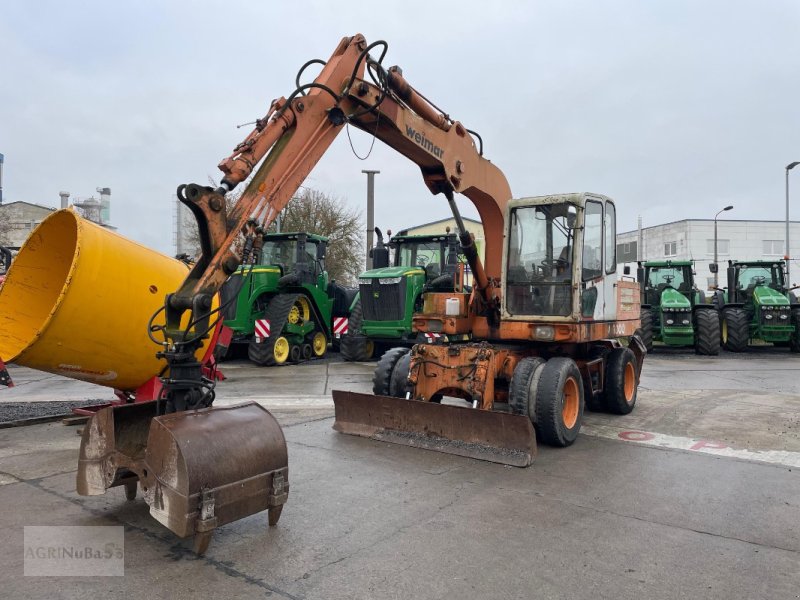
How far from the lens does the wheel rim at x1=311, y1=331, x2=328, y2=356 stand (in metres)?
15.5

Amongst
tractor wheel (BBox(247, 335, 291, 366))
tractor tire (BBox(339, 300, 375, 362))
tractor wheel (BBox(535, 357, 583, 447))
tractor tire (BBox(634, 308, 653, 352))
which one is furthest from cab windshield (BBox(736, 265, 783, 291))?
tractor wheel (BBox(535, 357, 583, 447))

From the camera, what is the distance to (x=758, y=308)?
689 inches

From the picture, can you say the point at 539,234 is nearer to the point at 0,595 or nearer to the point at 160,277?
the point at 160,277

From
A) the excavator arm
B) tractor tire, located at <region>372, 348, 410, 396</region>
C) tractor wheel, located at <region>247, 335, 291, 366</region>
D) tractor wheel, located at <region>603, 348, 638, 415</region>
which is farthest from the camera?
tractor wheel, located at <region>247, 335, 291, 366</region>

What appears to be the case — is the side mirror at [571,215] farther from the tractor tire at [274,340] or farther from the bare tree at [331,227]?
the bare tree at [331,227]

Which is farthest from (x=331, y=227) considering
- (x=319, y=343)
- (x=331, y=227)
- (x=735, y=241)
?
(x=735, y=241)

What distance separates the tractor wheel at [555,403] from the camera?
244 inches

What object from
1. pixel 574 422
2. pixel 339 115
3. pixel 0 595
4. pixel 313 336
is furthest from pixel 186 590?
pixel 313 336

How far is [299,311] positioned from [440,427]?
357 inches

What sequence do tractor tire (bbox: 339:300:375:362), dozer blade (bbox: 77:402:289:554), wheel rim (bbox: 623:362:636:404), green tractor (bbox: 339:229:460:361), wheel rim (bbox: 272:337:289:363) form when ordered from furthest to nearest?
tractor tire (bbox: 339:300:375:362) < wheel rim (bbox: 272:337:289:363) < green tractor (bbox: 339:229:460:361) < wheel rim (bbox: 623:362:636:404) < dozer blade (bbox: 77:402:289:554)

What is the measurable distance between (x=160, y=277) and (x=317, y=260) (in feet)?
30.5

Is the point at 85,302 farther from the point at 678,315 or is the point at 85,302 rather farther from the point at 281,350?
the point at 678,315

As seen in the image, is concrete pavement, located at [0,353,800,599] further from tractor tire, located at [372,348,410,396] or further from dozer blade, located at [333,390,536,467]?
tractor tire, located at [372,348,410,396]

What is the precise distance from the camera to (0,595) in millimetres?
3164
